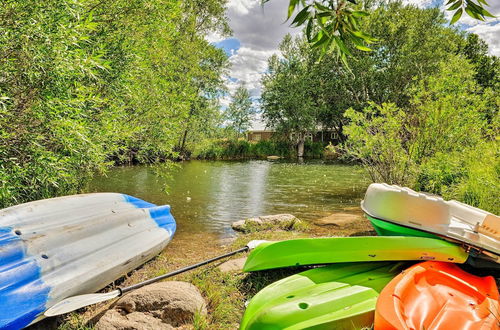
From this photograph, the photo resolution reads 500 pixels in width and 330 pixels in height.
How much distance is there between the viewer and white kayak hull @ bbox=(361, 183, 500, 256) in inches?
119

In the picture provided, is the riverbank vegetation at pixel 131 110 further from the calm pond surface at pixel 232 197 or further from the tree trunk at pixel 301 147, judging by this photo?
the tree trunk at pixel 301 147

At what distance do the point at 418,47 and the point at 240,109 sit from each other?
948 inches

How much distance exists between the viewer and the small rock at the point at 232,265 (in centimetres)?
354

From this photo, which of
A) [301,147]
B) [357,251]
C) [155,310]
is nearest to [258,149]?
[301,147]

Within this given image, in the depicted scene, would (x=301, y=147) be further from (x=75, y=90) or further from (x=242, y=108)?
(x=75, y=90)

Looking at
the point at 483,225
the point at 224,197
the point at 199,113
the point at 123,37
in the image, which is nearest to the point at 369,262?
the point at 483,225

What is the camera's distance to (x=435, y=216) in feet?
11.1

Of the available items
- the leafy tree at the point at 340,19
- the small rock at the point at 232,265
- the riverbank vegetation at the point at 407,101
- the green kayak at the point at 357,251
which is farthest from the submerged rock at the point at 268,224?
the leafy tree at the point at 340,19

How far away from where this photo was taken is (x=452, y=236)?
3098 millimetres

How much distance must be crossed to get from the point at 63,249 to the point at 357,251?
3.10 meters

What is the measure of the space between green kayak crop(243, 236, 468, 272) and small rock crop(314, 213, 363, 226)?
3.03m

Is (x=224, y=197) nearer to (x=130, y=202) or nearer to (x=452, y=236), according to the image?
(x=130, y=202)

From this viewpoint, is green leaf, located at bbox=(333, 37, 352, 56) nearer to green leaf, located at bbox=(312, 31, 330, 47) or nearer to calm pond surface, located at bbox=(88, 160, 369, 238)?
green leaf, located at bbox=(312, 31, 330, 47)

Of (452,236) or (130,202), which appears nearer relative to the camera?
(452,236)
